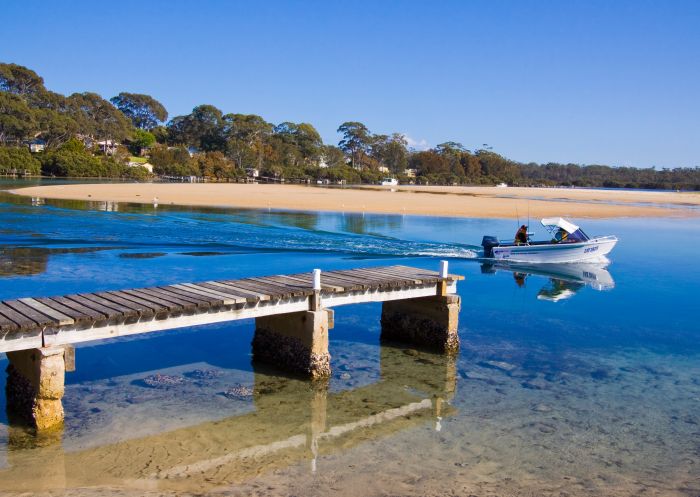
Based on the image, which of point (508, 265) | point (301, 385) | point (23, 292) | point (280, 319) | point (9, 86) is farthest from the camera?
point (9, 86)

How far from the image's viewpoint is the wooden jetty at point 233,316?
9031 millimetres

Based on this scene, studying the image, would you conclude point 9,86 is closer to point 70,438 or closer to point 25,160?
point 25,160

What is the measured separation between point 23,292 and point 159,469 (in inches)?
451

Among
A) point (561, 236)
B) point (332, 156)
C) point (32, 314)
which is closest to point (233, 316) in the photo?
point (32, 314)

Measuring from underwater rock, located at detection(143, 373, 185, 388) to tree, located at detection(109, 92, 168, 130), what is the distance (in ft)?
593

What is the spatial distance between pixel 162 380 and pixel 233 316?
5.93 feet

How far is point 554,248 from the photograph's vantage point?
88.1 feet

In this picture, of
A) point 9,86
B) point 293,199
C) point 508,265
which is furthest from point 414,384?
point 9,86

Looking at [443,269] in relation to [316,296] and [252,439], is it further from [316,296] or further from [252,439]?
[252,439]

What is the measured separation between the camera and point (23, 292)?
57.7 feet

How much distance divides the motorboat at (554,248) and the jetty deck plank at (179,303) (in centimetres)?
1353

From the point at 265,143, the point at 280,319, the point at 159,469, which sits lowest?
the point at 159,469

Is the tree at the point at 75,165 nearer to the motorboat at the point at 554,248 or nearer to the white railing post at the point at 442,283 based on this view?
the motorboat at the point at 554,248

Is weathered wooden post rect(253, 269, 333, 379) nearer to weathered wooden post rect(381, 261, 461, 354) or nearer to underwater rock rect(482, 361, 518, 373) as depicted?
weathered wooden post rect(381, 261, 461, 354)
